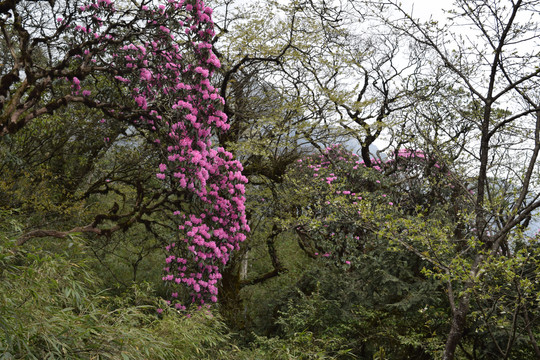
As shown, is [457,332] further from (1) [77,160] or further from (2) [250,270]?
(2) [250,270]

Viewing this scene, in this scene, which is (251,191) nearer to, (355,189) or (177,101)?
(355,189)

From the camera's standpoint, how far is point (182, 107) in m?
4.70

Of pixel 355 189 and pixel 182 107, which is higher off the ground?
pixel 182 107

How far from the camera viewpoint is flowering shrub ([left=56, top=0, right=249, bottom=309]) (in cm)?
473

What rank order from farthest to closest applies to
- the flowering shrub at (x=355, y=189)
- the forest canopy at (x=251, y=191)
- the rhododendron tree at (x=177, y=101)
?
the flowering shrub at (x=355, y=189) < the rhododendron tree at (x=177, y=101) < the forest canopy at (x=251, y=191)

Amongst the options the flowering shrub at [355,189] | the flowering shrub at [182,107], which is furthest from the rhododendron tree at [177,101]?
the flowering shrub at [355,189]

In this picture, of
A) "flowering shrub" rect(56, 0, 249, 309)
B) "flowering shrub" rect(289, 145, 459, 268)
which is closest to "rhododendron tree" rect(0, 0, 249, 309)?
"flowering shrub" rect(56, 0, 249, 309)

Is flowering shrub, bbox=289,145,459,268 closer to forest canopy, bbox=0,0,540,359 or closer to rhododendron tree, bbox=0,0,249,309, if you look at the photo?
forest canopy, bbox=0,0,540,359

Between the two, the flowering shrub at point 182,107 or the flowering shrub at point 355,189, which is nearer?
the flowering shrub at point 182,107

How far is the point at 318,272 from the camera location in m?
6.89

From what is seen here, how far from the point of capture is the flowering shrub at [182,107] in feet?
15.5

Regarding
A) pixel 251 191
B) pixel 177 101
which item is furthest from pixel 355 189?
pixel 177 101

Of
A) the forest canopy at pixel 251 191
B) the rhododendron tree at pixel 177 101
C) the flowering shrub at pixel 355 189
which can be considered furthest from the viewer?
the flowering shrub at pixel 355 189

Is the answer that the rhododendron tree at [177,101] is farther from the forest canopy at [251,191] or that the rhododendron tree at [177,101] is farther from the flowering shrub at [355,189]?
the flowering shrub at [355,189]
